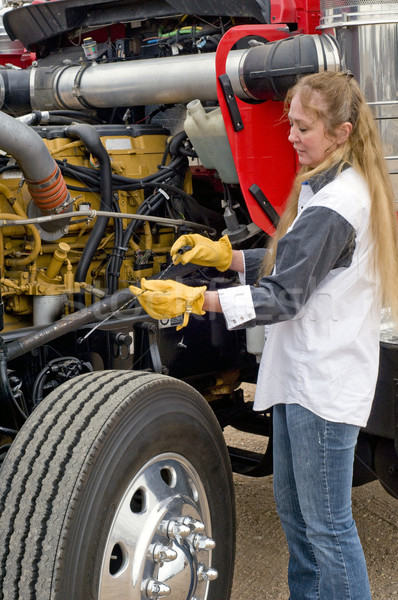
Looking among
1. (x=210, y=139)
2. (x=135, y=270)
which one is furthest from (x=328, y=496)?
(x=210, y=139)

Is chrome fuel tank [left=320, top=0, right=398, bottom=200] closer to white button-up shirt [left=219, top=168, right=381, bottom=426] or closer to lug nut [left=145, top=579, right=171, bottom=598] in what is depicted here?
white button-up shirt [left=219, top=168, right=381, bottom=426]

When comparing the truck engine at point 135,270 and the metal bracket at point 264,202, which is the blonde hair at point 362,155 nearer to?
the truck engine at point 135,270

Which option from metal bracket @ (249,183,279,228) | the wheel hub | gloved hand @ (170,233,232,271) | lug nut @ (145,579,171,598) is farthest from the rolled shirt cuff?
metal bracket @ (249,183,279,228)

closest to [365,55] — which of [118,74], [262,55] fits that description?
[262,55]

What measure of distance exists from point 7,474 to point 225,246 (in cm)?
99

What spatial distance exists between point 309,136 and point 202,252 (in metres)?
0.48

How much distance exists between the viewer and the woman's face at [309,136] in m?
2.40

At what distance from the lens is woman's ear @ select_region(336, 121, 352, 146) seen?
2396mm

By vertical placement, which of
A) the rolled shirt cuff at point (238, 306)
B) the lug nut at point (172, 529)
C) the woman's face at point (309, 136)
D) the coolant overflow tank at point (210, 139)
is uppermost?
the woman's face at point (309, 136)

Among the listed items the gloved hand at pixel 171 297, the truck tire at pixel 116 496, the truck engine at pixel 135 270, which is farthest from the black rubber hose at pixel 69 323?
the gloved hand at pixel 171 297

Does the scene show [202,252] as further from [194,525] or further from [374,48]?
[374,48]

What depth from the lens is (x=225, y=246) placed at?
8.89ft

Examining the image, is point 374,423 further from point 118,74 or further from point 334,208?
point 118,74

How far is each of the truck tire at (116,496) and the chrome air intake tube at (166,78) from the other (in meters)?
1.18
